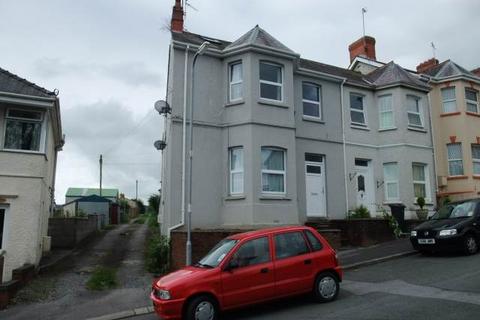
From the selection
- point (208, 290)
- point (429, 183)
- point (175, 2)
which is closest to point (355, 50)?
point (429, 183)

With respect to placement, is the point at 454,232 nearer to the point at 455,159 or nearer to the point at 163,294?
the point at 163,294

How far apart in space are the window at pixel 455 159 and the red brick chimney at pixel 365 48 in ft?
23.3

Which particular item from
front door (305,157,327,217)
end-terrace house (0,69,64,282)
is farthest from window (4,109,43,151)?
front door (305,157,327,217)

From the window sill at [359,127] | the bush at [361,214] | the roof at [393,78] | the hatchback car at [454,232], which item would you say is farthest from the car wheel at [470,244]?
the roof at [393,78]

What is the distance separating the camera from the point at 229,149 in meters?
15.8

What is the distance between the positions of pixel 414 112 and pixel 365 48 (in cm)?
665

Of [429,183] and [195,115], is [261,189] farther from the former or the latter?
[429,183]

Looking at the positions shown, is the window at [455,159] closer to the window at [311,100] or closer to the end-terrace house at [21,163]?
the window at [311,100]

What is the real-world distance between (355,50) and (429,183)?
385 inches

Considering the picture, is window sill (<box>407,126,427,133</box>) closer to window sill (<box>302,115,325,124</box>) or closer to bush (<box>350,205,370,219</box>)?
window sill (<box>302,115,325,124</box>)

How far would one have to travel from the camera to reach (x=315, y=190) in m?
17.4

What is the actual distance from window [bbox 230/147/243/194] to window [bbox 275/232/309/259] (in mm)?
6394

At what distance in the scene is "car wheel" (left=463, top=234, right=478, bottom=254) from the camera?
12.4 metres

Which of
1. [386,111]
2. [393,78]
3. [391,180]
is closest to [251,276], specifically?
[391,180]
